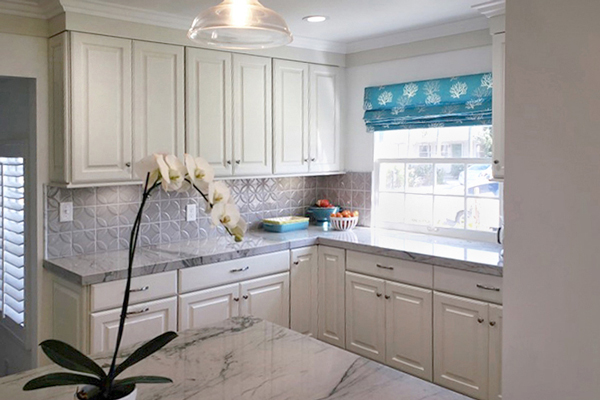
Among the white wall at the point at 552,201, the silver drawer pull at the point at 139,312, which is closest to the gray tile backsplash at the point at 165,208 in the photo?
the silver drawer pull at the point at 139,312

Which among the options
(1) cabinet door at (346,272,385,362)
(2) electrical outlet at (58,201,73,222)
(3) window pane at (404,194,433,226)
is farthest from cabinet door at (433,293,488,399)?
(2) electrical outlet at (58,201,73,222)

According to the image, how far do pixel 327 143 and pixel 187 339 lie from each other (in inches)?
114

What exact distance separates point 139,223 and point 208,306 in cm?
241

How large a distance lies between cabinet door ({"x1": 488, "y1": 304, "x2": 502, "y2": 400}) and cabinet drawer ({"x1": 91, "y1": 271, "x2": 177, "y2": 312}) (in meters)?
1.85

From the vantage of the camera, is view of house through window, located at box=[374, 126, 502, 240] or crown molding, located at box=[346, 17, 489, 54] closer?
crown molding, located at box=[346, 17, 489, 54]

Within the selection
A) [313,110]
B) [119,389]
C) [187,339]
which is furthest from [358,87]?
[119,389]

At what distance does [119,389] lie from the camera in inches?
47.6

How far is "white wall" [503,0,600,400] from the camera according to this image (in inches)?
57.1

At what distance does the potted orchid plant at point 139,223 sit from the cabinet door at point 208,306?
2.11 meters

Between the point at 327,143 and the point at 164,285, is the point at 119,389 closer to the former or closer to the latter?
the point at 164,285

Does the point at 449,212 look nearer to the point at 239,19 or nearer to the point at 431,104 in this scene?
the point at 431,104

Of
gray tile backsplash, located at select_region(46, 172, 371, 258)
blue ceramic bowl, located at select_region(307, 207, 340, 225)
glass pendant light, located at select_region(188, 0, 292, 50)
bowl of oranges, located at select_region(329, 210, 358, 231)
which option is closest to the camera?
glass pendant light, located at select_region(188, 0, 292, 50)

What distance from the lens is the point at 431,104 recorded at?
4.00m

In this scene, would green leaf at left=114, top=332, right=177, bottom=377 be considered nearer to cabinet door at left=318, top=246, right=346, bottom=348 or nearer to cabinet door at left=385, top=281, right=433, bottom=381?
cabinet door at left=385, top=281, right=433, bottom=381
